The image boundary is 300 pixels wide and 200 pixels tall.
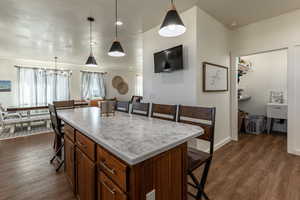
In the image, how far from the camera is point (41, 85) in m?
6.00

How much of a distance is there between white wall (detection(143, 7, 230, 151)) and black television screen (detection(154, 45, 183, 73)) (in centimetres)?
11

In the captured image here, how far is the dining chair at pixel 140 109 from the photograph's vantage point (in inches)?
82.9

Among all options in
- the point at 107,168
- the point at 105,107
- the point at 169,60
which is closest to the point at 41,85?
the point at 105,107

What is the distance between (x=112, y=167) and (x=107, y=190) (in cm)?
19

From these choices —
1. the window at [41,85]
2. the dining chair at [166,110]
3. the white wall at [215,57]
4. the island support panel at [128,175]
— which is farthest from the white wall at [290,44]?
the window at [41,85]

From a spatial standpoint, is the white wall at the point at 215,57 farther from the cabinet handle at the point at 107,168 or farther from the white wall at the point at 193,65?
the cabinet handle at the point at 107,168

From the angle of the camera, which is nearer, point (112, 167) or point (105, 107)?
point (112, 167)

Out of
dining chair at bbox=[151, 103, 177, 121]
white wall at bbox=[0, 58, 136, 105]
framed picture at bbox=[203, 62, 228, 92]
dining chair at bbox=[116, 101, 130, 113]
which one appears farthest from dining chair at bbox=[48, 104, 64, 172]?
white wall at bbox=[0, 58, 136, 105]

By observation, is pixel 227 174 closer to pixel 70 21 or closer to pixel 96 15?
pixel 96 15

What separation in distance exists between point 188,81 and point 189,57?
0.41m

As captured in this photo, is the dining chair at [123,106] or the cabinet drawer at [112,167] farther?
the dining chair at [123,106]

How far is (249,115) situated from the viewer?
4422mm

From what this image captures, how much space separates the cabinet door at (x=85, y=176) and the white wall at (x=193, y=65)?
73.2 inches

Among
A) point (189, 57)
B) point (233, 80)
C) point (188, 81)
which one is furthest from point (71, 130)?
point (233, 80)
